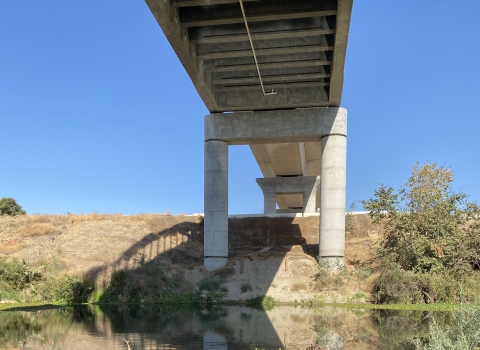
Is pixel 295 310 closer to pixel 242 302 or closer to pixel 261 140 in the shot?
pixel 242 302

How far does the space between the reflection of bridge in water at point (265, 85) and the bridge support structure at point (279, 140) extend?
6 centimetres

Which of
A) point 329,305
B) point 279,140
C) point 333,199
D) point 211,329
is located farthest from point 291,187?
point 211,329

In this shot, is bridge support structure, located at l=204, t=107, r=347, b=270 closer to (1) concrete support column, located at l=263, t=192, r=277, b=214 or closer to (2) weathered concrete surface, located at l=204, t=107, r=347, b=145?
(2) weathered concrete surface, located at l=204, t=107, r=347, b=145

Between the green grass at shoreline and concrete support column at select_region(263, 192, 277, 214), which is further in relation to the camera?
concrete support column at select_region(263, 192, 277, 214)

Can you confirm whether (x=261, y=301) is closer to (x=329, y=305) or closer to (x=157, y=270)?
(x=329, y=305)

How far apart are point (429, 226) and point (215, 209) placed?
1236 centimetres

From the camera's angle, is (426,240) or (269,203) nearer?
(426,240)

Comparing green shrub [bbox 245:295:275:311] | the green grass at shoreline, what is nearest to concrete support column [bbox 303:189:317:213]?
green shrub [bbox 245:295:275:311]

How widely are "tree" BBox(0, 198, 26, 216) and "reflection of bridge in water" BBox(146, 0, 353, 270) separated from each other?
1568 inches

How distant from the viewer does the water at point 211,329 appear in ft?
40.3

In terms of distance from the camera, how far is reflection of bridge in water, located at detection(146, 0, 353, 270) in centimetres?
2077

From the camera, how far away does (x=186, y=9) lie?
20.8m

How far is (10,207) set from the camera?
6219 cm

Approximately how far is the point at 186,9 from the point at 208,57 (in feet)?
11.6
